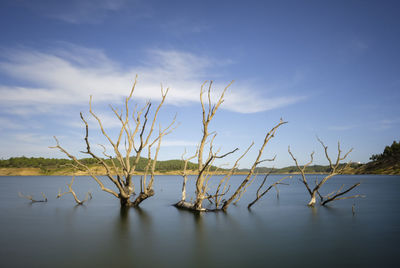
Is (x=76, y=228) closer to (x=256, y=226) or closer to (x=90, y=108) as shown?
(x=90, y=108)

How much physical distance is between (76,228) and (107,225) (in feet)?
5.01

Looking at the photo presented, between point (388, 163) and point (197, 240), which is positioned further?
point (388, 163)

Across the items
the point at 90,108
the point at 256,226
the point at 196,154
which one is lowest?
the point at 256,226

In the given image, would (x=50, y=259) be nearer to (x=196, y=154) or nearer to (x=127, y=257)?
(x=127, y=257)

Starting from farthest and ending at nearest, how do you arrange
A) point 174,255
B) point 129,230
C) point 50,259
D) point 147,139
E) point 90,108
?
point 147,139
point 90,108
point 129,230
point 174,255
point 50,259

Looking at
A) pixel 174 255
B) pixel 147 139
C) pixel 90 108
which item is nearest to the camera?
pixel 174 255

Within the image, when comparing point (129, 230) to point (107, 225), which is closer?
point (129, 230)

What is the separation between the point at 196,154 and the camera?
1733 cm

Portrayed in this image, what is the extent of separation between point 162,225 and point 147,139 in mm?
6042

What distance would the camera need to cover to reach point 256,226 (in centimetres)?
1400

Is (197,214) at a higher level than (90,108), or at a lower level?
lower

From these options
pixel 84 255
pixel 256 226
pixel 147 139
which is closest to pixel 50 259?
pixel 84 255

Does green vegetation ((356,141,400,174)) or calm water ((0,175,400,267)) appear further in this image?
green vegetation ((356,141,400,174))

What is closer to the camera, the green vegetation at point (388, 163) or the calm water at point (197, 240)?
the calm water at point (197, 240)
